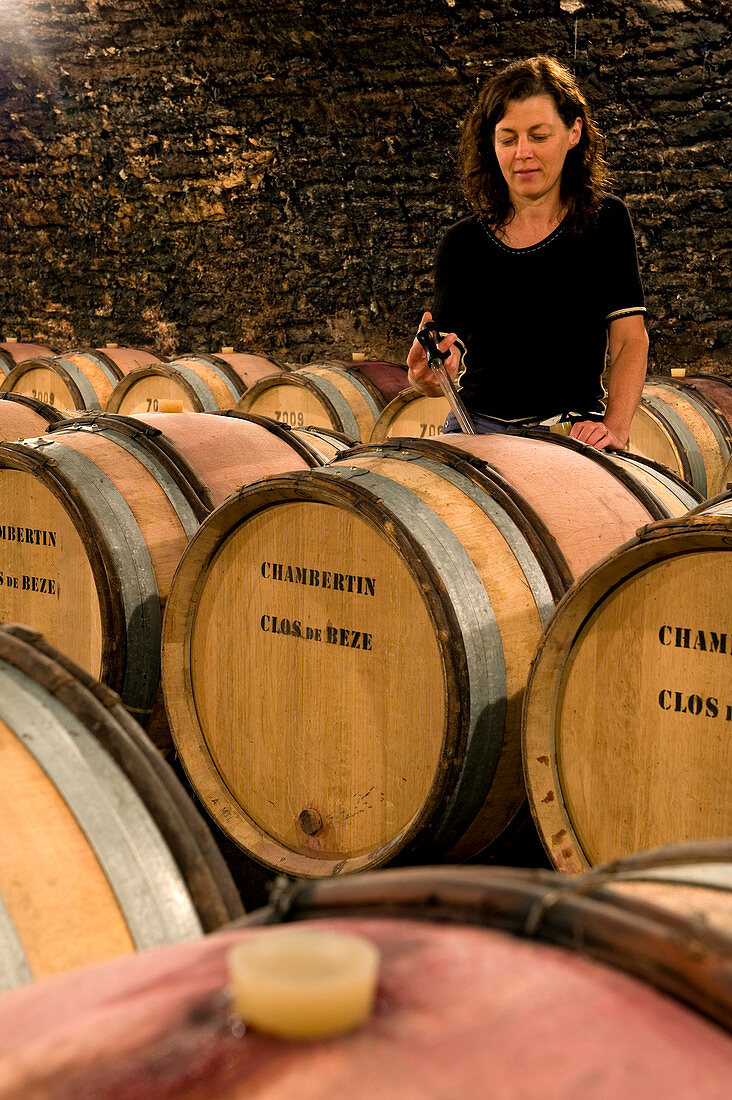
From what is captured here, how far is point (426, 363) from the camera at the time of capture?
2.77 m

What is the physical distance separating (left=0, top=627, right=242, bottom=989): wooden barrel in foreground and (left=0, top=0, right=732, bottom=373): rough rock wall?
21.6ft

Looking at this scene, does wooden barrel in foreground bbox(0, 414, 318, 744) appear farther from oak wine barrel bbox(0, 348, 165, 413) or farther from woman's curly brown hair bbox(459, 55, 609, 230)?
oak wine barrel bbox(0, 348, 165, 413)

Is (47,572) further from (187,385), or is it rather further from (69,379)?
(69,379)

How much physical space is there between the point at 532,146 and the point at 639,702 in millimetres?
1401

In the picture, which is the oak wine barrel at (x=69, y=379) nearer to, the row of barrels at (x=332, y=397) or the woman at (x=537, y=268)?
the row of barrels at (x=332, y=397)

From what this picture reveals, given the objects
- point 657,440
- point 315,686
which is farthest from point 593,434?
point 657,440

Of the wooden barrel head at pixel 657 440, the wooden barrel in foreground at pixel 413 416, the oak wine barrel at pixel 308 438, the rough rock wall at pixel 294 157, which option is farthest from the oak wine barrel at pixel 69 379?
the wooden barrel head at pixel 657 440

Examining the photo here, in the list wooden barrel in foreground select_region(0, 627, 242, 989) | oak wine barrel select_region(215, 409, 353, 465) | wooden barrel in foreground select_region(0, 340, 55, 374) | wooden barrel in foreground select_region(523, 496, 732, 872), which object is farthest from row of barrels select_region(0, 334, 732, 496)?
wooden barrel in foreground select_region(0, 627, 242, 989)

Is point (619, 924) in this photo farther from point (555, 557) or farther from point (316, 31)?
point (316, 31)

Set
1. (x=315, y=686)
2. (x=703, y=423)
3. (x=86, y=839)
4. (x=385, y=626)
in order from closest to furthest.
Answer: (x=86, y=839) < (x=385, y=626) < (x=315, y=686) < (x=703, y=423)

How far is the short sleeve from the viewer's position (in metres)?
2.63

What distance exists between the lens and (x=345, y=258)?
8430 millimetres

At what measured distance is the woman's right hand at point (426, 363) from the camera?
104 inches

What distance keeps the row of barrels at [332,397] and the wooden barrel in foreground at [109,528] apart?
4.02 feet
